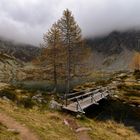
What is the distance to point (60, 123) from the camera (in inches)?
1153

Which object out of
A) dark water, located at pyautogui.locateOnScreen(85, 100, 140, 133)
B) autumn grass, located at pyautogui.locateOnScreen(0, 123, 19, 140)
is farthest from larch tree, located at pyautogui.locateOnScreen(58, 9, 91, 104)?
autumn grass, located at pyautogui.locateOnScreen(0, 123, 19, 140)

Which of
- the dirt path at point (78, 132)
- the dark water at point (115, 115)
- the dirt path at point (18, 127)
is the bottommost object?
the dark water at point (115, 115)

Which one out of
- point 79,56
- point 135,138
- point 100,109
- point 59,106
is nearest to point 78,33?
point 79,56

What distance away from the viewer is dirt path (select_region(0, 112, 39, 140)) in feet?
69.5

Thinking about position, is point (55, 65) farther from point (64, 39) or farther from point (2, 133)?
point (2, 133)

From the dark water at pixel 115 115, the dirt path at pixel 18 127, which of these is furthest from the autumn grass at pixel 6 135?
the dark water at pixel 115 115

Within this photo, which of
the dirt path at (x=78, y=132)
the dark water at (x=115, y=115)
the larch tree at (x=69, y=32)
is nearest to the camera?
the dirt path at (x=78, y=132)

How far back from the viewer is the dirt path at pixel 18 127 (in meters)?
21.2

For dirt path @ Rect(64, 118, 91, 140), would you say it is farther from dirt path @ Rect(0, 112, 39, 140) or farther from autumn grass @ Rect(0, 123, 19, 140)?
autumn grass @ Rect(0, 123, 19, 140)

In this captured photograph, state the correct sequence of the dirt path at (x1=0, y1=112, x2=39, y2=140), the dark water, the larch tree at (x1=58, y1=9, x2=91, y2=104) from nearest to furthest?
the dirt path at (x1=0, y1=112, x2=39, y2=140)
the dark water
the larch tree at (x1=58, y1=9, x2=91, y2=104)

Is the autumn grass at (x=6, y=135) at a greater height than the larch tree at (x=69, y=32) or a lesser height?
lesser

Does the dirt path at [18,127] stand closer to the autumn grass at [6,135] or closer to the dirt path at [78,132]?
the autumn grass at [6,135]

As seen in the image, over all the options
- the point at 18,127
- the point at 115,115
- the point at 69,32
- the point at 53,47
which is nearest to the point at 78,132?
the point at 18,127

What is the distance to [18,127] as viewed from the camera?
23.5m
